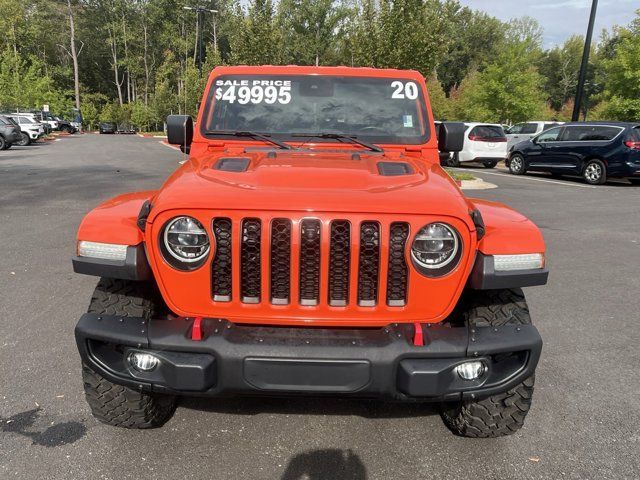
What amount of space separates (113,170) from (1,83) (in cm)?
3161

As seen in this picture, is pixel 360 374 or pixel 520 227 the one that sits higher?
pixel 520 227

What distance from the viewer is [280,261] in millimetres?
2336

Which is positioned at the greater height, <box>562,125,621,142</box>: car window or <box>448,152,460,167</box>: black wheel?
<box>562,125,621,142</box>: car window

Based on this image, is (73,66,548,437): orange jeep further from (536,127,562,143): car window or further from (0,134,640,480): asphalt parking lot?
(536,127,562,143): car window

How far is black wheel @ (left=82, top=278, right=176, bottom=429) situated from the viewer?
8.41 ft

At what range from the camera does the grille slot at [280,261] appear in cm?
230

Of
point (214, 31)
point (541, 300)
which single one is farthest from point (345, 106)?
point (214, 31)

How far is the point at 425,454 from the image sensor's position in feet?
9.00

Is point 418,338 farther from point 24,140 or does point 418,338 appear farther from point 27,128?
point 27,128

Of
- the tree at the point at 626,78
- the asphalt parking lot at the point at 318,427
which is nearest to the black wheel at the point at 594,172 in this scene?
the tree at the point at 626,78

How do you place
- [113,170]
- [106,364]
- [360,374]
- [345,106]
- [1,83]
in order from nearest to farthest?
[360,374]
[106,364]
[345,106]
[113,170]
[1,83]

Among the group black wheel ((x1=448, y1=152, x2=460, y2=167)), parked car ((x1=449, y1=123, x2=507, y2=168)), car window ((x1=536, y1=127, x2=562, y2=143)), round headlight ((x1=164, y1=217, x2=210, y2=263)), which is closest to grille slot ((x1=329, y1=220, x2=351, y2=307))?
round headlight ((x1=164, y1=217, x2=210, y2=263))

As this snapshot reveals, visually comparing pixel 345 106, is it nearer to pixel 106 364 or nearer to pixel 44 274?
pixel 106 364

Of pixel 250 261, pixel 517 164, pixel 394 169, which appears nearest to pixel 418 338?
pixel 250 261
